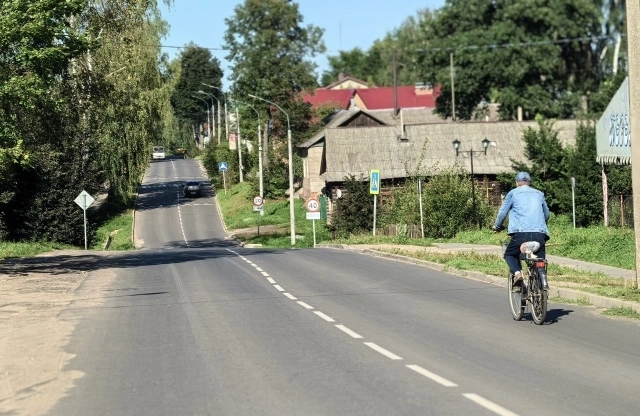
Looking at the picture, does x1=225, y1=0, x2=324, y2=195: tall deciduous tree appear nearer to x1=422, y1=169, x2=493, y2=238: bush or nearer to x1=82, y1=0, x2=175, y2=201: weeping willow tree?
x1=82, y1=0, x2=175, y2=201: weeping willow tree

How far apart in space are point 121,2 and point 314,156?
33.6 meters

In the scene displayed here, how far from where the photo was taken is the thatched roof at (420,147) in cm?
6006

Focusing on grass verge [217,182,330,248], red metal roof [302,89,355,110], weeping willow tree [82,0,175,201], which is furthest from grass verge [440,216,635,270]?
red metal roof [302,89,355,110]

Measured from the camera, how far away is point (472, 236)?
3694 cm

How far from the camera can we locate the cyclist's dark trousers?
13.6 meters

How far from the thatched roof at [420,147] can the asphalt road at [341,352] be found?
3895 centimetres

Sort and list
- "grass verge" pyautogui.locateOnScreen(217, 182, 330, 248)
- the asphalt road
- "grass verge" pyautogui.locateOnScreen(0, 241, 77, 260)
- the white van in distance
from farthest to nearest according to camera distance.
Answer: the white van in distance, "grass verge" pyautogui.locateOnScreen(217, 182, 330, 248), "grass verge" pyautogui.locateOnScreen(0, 241, 77, 260), the asphalt road

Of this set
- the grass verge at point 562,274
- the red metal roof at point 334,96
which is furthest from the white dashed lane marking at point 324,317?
the red metal roof at point 334,96

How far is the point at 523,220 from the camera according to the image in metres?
13.7

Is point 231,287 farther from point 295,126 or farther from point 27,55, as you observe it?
point 295,126

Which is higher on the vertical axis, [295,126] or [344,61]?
[344,61]

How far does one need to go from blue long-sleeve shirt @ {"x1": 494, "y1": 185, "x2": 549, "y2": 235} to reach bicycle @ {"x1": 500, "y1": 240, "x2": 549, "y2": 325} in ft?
0.95

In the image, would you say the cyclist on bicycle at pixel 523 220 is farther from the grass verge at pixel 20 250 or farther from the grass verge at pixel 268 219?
the grass verge at pixel 268 219

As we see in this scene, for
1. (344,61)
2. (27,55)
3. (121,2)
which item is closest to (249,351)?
(27,55)
